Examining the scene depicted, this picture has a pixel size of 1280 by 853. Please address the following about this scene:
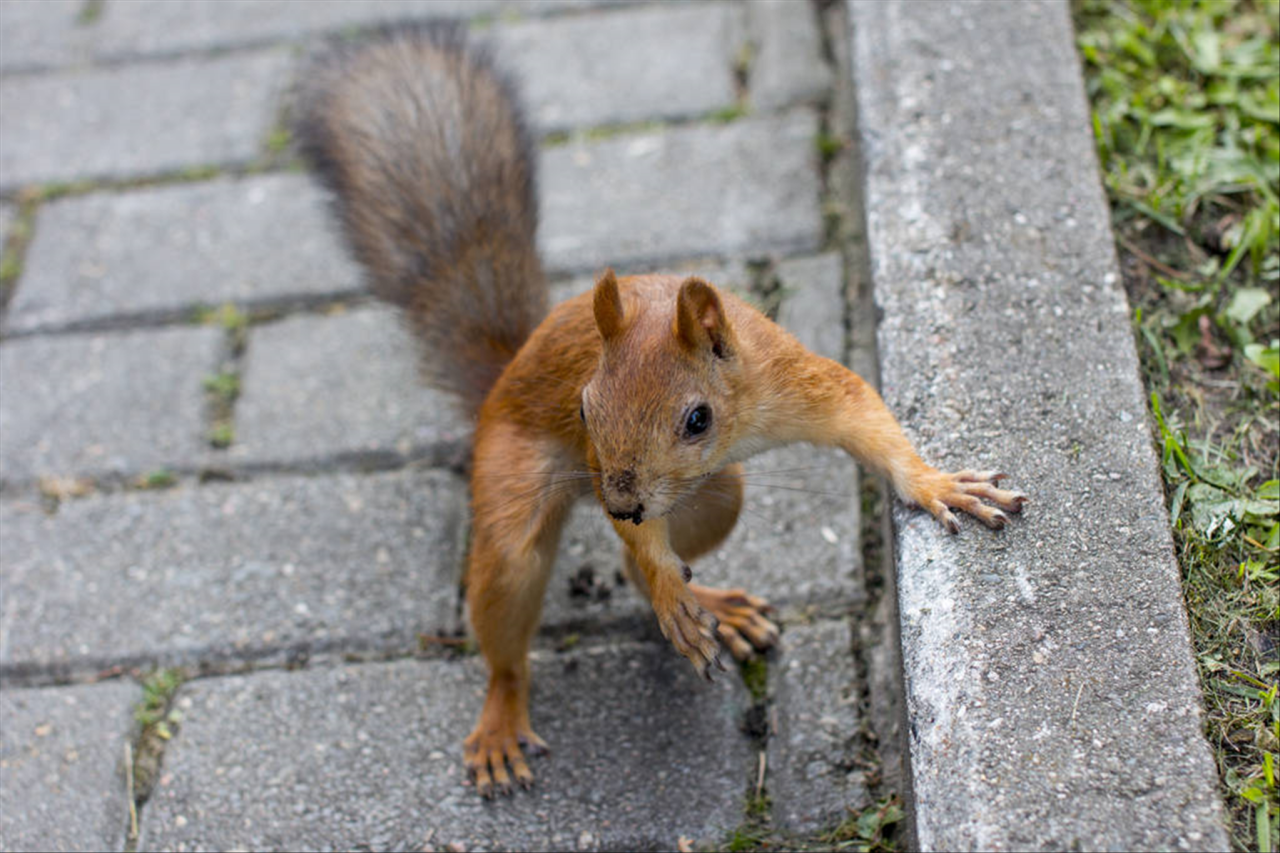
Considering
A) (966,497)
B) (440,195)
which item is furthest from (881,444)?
(440,195)

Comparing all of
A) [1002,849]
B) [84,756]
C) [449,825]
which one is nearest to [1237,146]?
[1002,849]

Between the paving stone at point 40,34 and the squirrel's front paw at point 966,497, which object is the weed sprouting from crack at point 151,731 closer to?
the squirrel's front paw at point 966,497

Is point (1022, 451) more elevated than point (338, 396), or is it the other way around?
point (1022, 451)

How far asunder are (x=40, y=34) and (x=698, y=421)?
8.12 ft

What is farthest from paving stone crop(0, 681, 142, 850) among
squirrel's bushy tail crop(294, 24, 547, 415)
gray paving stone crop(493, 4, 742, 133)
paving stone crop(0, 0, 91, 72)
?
paving stone crop(0, 0, 91, 72)

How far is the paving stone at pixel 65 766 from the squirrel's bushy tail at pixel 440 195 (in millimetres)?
694

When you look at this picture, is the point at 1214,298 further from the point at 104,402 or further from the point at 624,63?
the point at 104,402

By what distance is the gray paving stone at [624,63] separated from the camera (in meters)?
2.95

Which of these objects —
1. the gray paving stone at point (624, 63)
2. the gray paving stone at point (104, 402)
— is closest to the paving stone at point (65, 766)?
the gray paving stone at point (104, 402)

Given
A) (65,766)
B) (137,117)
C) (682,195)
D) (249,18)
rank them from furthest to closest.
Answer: (249,18)
(137,117)
(682,195)
(65,766)

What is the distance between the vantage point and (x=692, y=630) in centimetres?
172

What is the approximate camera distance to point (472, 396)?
217cm

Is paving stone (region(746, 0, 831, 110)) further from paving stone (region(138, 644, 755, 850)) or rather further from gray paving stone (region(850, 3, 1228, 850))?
paving stone (region(138, 644, 755, 850))

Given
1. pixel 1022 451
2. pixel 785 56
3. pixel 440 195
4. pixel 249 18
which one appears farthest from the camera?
pixel 249 18
